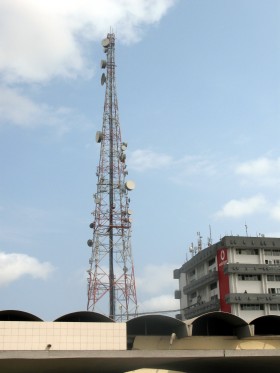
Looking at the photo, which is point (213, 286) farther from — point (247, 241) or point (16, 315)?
point (16, 315)

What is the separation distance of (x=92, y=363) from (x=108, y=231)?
112 ft

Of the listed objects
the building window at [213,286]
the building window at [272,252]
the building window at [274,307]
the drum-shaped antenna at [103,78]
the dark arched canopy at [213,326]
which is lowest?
the dark arched canopy at [213,326]

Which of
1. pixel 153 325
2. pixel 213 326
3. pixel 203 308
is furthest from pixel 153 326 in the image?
pixel 203 308

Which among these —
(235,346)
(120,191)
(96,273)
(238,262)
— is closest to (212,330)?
(235,346)

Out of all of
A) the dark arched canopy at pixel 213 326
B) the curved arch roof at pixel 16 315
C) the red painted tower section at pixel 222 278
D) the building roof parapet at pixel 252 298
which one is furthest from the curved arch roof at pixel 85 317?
the red painted tower section at pixel 222 278

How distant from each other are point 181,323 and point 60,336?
12.4 metres

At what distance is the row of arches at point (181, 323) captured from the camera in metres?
38.0

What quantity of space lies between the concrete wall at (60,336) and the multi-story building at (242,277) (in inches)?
1970

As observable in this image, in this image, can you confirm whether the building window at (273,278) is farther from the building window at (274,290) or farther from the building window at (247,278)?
the building window at (247,278)

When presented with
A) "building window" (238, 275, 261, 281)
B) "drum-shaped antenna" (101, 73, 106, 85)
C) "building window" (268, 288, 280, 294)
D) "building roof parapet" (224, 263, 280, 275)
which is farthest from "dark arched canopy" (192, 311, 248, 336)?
"building window" (268, 288, 280, 294)

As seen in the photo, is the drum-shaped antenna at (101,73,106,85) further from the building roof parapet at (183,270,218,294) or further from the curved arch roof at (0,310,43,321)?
the curved arch roof at (0,310,43,321)

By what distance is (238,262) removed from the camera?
81312 mm

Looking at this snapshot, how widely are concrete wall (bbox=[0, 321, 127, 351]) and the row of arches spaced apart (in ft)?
20.4

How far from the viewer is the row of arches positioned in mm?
37969
